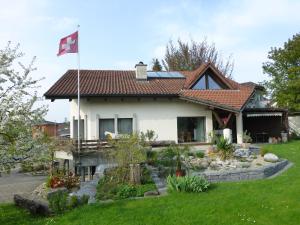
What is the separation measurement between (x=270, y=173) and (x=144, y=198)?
7.20 m

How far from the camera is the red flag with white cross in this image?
2196 cm

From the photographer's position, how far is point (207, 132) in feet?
85.4

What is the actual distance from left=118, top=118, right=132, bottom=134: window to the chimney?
4.39m

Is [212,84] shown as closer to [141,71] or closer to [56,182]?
[141,71]

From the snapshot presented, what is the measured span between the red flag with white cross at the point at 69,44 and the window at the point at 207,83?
9509mm

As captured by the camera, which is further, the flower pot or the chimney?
the chimney

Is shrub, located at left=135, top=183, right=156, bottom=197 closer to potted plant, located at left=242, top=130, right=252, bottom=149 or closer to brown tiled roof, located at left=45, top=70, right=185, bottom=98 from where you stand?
potted plant, located at left=242, top=130, right=252, bottom=149

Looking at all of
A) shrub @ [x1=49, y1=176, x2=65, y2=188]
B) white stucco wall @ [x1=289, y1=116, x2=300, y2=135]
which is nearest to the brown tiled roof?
shrub @ [x1=49, y1=176, x2=65, y2=188]

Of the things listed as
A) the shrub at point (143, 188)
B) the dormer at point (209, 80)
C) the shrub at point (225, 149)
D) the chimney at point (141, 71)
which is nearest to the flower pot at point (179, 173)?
the shrub at point (143, 188)

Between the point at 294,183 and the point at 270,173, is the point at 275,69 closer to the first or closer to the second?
the point at 270,173

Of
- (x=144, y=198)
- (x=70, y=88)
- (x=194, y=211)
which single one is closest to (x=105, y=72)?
(x=70, y=88)

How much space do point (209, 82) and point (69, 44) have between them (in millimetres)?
11080

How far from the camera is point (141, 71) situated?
92.2ft

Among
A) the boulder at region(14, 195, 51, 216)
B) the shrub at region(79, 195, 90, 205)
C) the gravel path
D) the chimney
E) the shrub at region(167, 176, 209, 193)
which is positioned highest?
the chimney
